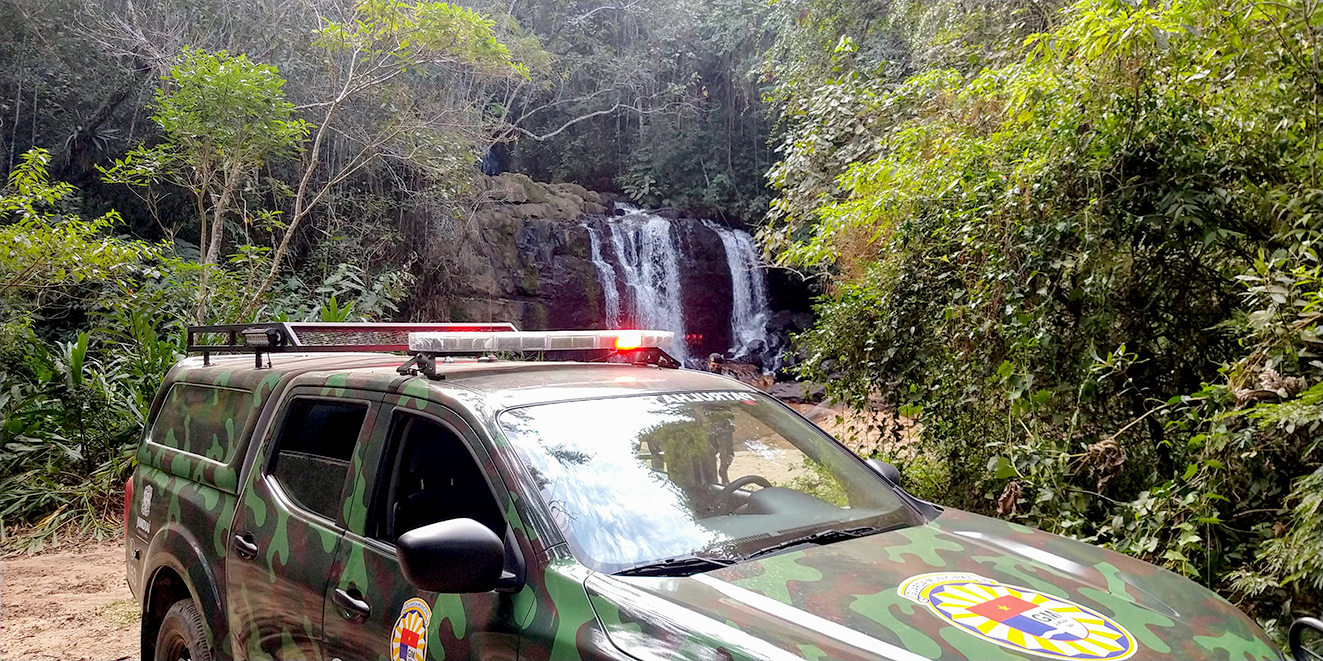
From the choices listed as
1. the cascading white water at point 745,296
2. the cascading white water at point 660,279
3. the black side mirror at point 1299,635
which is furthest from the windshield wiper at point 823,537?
the cascading white water at point 745,296

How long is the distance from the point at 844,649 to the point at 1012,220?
152 inches

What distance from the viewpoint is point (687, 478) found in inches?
103

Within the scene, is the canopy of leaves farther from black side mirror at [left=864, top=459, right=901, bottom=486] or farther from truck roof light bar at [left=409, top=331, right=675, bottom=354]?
black side mirror at [left=864, top=459, right=901, bottom=486]

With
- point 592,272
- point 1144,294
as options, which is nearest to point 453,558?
point 1144,294

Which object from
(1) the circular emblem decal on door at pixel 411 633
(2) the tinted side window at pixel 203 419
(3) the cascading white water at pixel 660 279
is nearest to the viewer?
(1) the circular emblem decal on door at pixel 411 633

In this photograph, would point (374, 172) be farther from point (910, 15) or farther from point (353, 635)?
point (353, 635)

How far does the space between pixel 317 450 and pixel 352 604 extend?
2.36 ft

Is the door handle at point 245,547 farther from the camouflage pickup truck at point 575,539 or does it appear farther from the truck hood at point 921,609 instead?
the truck hood at point 921,609

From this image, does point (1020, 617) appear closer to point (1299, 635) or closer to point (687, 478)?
point (1299, 635)

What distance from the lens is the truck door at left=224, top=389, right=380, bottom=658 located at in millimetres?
2773

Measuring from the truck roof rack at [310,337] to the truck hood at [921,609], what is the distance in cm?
214

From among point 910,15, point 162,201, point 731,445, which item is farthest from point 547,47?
point 731,445

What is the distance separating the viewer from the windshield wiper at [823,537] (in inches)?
92.9

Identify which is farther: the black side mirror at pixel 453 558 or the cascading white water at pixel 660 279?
the cascading white water at pixel 660 279
